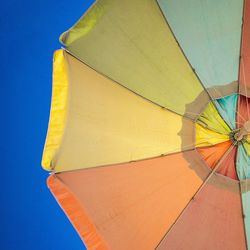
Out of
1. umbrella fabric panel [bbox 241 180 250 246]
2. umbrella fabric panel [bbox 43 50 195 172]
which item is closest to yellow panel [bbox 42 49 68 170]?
umbrella fabric panel [bbox 43 50 195 172]

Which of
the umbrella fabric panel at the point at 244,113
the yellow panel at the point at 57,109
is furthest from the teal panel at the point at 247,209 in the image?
the yellow panel at the point at 57,109

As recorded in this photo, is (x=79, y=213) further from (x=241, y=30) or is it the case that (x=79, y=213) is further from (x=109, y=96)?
(x=241, y=30)

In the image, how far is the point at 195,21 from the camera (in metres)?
1.73

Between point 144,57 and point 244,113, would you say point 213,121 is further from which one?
point 144,57

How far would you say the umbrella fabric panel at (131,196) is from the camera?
5.10 feet

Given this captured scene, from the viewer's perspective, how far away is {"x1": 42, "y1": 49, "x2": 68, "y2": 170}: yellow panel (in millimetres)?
1561

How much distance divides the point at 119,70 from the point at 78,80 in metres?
0.22

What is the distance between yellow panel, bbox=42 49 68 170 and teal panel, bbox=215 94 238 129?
77 cm

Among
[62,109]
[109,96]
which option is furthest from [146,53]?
[62,109]

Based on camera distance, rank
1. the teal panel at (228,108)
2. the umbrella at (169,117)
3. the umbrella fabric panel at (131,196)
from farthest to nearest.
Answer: the teal panel at (228,108)
the umbrella at (169,117)
the umbrella fabric panel at (131,196)

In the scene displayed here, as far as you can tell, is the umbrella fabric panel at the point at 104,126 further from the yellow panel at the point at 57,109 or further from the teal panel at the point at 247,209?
the teal panel at the point at 247,209

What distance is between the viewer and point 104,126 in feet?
5.54

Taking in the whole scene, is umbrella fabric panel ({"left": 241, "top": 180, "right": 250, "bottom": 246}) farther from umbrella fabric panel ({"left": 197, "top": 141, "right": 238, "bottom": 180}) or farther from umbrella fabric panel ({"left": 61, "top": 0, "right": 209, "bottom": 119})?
umbrella fabric panel ({"left": 61, "top": 0, "right": 209, "bottom": 119})

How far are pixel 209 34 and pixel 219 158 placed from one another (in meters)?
0.64
